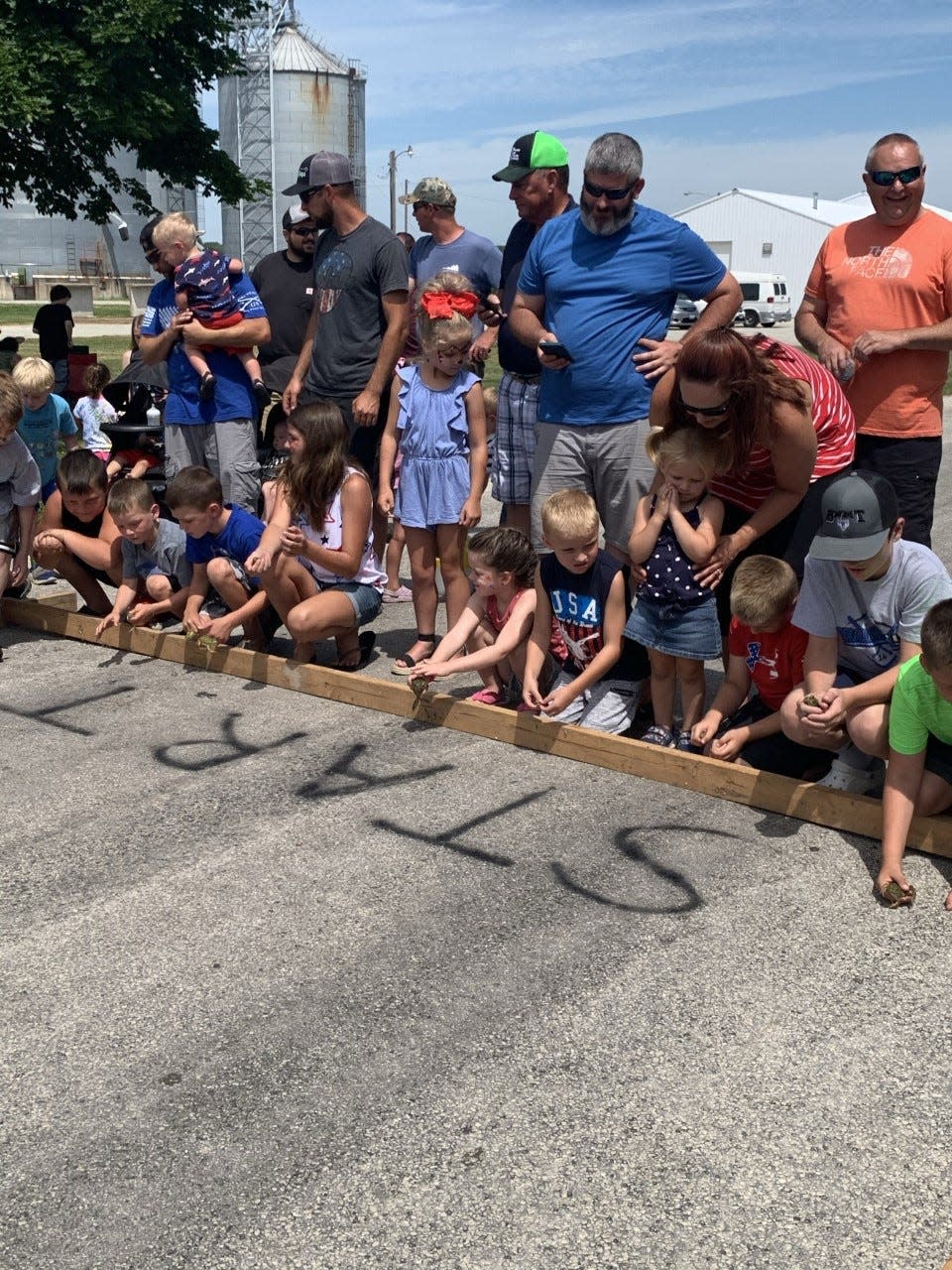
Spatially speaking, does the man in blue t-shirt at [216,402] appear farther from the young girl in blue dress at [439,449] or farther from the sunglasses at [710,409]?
the sunglasses at [710,409]

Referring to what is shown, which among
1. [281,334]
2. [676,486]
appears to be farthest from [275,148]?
[676,486]

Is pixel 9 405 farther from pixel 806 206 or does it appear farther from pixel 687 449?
pixel 806 206

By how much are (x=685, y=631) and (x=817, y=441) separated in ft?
2.66

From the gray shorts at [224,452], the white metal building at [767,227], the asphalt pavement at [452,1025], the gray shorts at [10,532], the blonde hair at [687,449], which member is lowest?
the asphalt pavement at [452,1025]

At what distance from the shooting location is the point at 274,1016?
10.5 feet

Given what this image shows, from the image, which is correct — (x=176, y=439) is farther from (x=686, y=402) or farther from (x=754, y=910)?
(x=754, y=910)

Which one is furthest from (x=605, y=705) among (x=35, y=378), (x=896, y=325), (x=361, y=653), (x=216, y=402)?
(x=35, y=378)

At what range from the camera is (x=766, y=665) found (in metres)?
4.63

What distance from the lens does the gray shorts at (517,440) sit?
6348mm

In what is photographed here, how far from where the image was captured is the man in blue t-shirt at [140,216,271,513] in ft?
22.5

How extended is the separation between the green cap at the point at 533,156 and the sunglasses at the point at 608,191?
0.95 m

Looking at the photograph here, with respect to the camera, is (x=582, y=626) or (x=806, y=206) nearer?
(x=582, y=626)

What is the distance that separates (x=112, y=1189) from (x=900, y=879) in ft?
7.38

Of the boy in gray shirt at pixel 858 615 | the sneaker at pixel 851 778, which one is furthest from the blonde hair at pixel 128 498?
the sneaker at pixel 851 778
